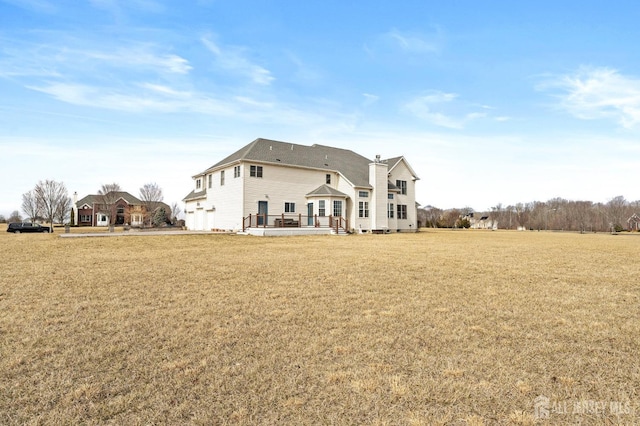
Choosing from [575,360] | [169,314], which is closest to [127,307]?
[169,314]

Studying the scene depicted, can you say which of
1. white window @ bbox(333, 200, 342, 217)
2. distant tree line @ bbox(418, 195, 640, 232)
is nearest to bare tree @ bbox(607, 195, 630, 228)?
distant tree line @ bbox(418, 195, 640, 232)

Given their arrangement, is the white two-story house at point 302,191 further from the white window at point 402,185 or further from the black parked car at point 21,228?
the black parked car at point 21,228

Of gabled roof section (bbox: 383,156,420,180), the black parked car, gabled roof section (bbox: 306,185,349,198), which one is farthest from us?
gabled roof section (bbox: 383,156,420,180)

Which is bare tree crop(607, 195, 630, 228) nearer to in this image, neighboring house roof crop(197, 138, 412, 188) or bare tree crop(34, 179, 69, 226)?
neighboring house roof crop(197, 138, 412, 188)

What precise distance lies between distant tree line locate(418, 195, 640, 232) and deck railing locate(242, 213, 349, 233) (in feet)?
Answer: 135

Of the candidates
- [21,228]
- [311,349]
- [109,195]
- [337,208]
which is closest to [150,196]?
[109,195]

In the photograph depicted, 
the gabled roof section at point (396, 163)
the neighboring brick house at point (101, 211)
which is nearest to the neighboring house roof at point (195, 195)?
the gabled roof section at point (396, 163)

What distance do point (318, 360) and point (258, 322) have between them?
1.66 metres

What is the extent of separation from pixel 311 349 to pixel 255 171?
84.8 ft

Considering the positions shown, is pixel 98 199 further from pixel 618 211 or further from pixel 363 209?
pixel 618 211

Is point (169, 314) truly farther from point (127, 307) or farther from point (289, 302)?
point (289, 302)

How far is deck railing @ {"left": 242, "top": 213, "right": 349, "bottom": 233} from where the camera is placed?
91.9 ft

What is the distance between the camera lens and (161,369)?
12.0ft

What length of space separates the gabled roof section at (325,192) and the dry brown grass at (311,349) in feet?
71.9
